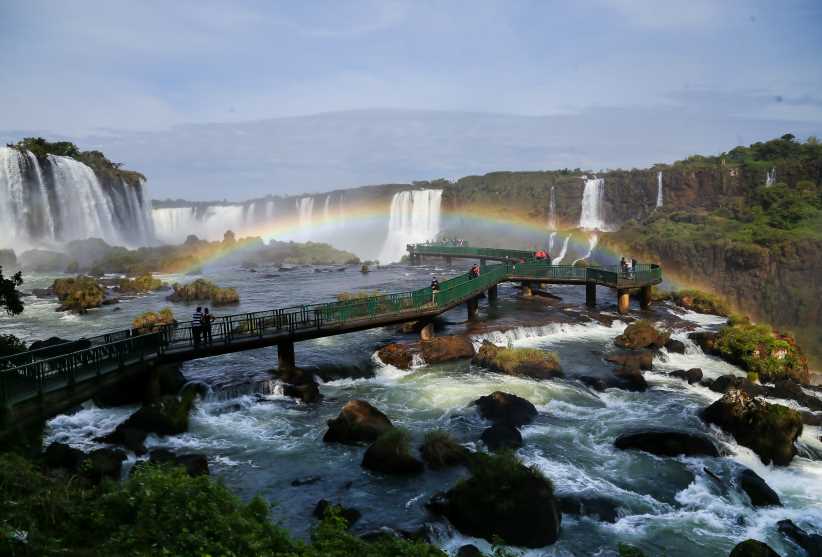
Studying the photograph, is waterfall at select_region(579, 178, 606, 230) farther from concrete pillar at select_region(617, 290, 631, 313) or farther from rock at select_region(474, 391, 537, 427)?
Result: rock at select_region(474, 391, 537, 427)

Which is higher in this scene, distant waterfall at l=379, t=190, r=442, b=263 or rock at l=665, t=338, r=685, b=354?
distant waterfall at l=379, t=190, r=442, b=263

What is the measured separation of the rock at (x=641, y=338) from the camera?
84.2ft

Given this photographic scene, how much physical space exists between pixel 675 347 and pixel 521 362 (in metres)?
8.04

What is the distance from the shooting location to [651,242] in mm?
49469

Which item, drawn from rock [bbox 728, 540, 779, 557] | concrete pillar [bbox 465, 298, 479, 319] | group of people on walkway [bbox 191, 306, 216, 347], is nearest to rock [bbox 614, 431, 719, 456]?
rock [bbox 728, 540, 779, 557]

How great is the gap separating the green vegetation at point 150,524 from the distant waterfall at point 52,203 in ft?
199

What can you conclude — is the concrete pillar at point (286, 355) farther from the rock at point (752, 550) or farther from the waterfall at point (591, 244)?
the waterfall at point (591, 244)

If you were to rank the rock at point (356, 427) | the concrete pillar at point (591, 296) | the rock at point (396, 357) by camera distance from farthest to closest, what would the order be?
the concrete pillar at point (591, 296) < the rock at point (396, 357) < the rock at point (356, 427)

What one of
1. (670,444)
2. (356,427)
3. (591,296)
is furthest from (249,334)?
(591,296)

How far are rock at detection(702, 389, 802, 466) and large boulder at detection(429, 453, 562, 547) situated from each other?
719 centimetres

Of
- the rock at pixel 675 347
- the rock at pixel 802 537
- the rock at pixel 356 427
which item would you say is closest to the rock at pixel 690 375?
the rock at pixel 675 347

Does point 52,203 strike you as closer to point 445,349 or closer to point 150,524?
point 445,349

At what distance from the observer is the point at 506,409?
57.3 ft

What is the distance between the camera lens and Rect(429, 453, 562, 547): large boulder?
11.4 metres
